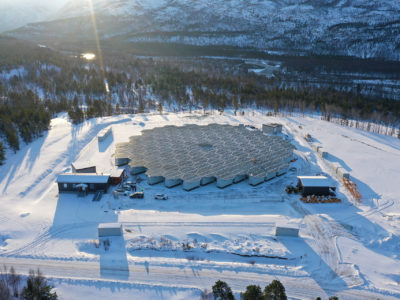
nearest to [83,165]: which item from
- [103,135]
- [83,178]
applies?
[83,178]

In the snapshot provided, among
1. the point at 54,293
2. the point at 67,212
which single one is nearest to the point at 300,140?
the point at 67,212

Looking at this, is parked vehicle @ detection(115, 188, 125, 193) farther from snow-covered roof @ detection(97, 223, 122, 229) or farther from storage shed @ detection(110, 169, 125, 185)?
snow-covered roof @ detection(97, 223, 122, 229)

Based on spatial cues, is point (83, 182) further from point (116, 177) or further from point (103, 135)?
point (103, 135)

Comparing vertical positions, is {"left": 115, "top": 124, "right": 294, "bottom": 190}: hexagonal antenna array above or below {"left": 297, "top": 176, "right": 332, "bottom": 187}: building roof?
above

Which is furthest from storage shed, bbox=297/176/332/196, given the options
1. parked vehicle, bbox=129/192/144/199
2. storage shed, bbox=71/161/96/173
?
storage shed, bbox=71/161/96/173

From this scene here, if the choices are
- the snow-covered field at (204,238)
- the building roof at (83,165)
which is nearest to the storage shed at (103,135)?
the snow-covered field at (204,238)

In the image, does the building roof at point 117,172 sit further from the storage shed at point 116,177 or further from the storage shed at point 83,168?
the storage shed at point 83,168

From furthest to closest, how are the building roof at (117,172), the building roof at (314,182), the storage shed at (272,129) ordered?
the storage shed at (272,129) → the building roof at (117,172) → the building roof at (314,182)
